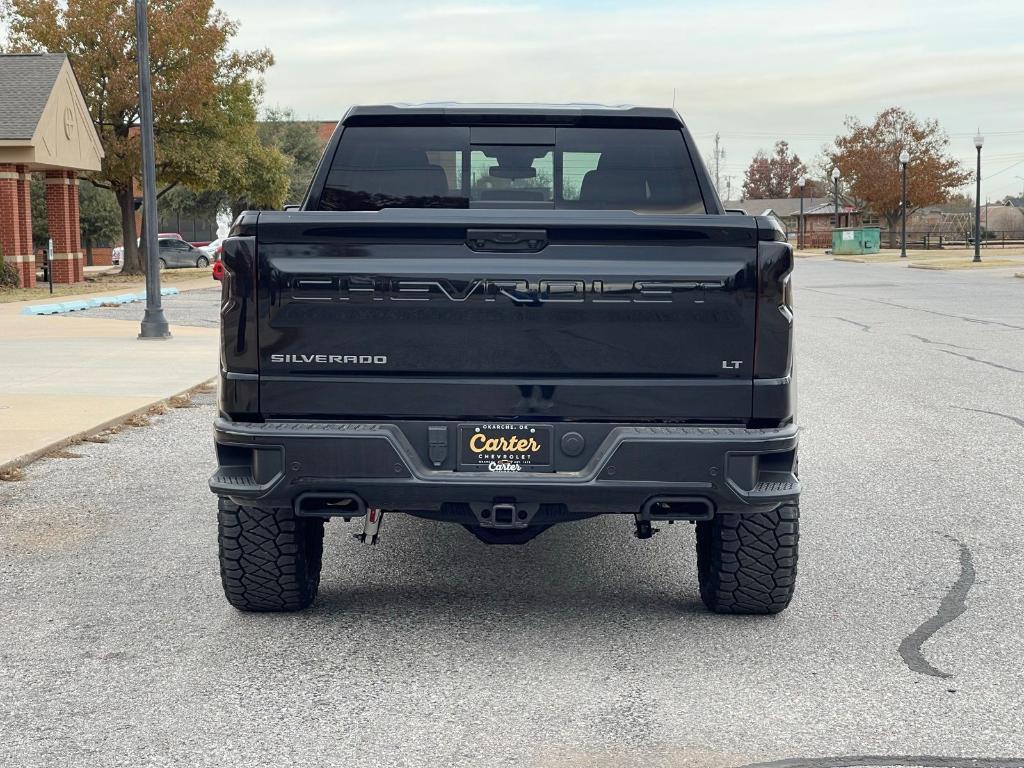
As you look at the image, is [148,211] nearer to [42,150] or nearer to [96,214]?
[42,150]

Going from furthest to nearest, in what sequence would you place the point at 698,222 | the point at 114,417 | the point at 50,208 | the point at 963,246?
the point at 963,246
the point at 50,208
the point at 114,417
the point at 698,222

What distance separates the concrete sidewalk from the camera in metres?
10.0

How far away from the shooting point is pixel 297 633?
5.07 meters

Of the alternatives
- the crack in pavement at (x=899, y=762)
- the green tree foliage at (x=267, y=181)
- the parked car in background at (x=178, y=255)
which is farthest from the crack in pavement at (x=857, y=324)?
the parked car in background at (x=178, y=255)

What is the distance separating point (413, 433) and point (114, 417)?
264 inches

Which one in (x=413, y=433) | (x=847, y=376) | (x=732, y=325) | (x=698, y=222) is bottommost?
(x=847, y=376)

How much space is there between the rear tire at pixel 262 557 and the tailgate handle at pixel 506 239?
1.36m

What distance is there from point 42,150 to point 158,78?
836 centimetres

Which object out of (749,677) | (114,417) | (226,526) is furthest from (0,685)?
(114,417)

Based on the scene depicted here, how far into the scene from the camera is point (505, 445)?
460cm

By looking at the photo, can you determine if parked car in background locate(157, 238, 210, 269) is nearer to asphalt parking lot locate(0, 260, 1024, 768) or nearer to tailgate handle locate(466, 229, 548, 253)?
asphalt parking lot locate(0, 260, 1024, 768)

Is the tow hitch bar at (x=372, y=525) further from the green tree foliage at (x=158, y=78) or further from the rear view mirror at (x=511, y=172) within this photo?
the green tree foliage at (x=158, y=78)

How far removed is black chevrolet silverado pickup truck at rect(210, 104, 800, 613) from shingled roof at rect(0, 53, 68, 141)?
Answer: 96.3 ft

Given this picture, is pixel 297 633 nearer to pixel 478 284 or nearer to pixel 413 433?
pixel 413 433
